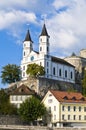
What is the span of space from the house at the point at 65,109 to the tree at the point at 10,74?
28.3m

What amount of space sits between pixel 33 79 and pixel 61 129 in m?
34.0

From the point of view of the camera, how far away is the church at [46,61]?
364 feet

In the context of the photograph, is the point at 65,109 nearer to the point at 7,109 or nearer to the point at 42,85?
the point at 7,109

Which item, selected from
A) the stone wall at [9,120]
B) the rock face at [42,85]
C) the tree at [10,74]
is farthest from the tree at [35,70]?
the stone wall at [9,120]

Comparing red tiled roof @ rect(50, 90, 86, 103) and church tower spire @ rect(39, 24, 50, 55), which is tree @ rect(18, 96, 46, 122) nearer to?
red tiled roof @ rect(50, 90, 86, 103)

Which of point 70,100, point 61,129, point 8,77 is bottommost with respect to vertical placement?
point 61,129

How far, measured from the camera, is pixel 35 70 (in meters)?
104

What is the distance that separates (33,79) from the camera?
327 ft

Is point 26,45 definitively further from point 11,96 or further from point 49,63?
point 11,96

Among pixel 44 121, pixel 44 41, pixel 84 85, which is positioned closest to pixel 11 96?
pixel 44 121

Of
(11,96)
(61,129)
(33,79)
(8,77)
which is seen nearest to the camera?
(61,129)

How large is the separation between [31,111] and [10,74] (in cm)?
3422

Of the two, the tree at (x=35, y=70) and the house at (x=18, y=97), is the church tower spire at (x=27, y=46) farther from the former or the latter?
the house at (x=18, y=97)

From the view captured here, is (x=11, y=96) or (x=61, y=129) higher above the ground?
(x=11, y=96)
